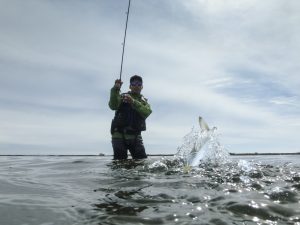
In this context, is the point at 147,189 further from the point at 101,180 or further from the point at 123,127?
the point at 123,127

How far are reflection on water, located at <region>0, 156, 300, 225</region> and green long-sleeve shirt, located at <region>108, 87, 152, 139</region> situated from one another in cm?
314

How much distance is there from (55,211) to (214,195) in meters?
2.23

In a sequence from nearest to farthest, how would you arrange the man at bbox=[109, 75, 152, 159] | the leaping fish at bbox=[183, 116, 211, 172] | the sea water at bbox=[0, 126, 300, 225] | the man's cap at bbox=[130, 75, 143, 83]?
the sea water at bbox=[0, 126, 300, 225] < the leaping fish at bbox=[183, 116, 211, 172] < the man at bbox=[109, 75, 152, 159] < the man's cap at bbox=[130, 75, 143, 83]

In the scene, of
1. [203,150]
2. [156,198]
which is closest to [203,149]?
[203,150]

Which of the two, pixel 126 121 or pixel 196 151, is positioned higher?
pixel 126 121

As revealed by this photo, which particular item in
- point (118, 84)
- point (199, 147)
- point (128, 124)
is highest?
point (118, 84)

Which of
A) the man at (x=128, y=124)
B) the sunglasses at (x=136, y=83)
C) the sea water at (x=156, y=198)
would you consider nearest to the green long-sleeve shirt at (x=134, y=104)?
the man at (x=128, y=124)

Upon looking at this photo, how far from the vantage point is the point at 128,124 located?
34.8 feet

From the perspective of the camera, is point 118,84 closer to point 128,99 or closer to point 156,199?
point 128,99

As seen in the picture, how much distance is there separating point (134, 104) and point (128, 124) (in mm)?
617

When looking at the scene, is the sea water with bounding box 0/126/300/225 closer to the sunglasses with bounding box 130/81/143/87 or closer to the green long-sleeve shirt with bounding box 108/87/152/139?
the green long-sleeve shirt with bounding box 108/87/152/139

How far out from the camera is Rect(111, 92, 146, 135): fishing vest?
417 inches

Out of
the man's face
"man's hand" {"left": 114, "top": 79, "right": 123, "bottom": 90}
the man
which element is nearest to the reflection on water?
the man

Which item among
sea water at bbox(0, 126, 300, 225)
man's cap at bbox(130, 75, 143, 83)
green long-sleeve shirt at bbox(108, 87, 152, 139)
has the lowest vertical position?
sea water at bbox(0, 126, 300, 225)
